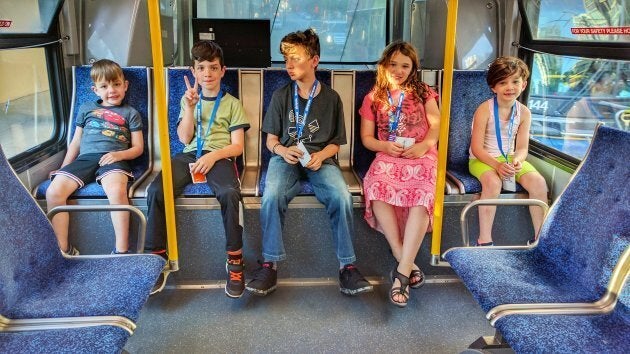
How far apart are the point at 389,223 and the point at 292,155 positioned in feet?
2.43

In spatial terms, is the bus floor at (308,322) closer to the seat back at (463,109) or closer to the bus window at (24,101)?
the seat back at (463,109)

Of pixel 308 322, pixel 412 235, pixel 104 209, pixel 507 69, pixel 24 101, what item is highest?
pixel 507 69

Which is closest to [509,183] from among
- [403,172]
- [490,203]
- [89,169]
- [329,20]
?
[403,172]

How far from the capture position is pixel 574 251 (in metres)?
2.17

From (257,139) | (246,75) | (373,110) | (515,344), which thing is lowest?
(515,344)

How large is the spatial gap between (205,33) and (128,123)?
122 centimetres

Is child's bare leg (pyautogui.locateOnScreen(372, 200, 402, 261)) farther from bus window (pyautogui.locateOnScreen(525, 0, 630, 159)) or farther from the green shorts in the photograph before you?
bus window (pyautogui.locateOnScreen(525, 0, 630, 159))

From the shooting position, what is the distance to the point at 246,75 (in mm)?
3697

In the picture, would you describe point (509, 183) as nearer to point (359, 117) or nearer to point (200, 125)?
point (359, 117)

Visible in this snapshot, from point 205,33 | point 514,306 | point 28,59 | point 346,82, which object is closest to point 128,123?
point 28,59

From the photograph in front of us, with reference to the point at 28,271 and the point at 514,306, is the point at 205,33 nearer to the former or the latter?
the point at 28,271

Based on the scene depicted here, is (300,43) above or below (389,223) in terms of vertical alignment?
above

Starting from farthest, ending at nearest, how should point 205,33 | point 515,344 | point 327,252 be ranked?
point 205,33
point 327,252
point 515,344

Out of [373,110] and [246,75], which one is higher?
[246,75]
